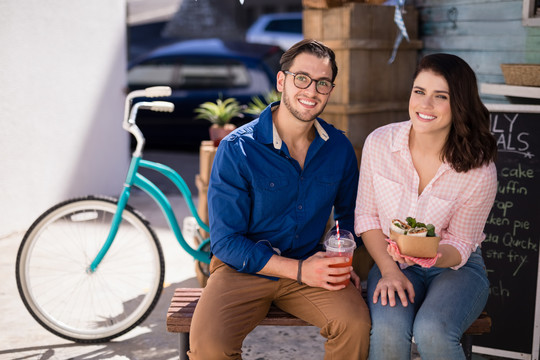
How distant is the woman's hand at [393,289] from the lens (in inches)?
110

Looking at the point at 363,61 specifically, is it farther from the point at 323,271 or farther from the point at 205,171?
the point at 323,271

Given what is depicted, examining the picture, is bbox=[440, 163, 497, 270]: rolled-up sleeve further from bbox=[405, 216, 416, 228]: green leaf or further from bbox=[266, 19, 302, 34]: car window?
bbox=[266, 19, 302, 34]: car window

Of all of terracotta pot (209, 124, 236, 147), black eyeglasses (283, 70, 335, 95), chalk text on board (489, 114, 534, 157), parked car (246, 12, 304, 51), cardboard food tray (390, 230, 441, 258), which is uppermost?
parked car (246, 12, 304, 51)

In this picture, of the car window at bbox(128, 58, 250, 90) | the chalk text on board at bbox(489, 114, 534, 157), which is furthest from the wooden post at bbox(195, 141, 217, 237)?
the car window at bbox(128, 58, 250, 90)

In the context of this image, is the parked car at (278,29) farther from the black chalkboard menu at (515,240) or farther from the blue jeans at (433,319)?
the blue jeans at (433,319)

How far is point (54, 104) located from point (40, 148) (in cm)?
46

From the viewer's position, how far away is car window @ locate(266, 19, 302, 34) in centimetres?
1435

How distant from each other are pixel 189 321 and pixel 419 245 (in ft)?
3.40

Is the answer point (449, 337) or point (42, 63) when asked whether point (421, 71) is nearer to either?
point (449, 337)

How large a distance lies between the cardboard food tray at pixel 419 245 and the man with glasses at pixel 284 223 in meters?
0.27

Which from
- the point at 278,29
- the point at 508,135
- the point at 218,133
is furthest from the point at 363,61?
the point at 278,29

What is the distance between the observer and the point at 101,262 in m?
4.61

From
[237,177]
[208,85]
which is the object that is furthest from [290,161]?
[208,85]

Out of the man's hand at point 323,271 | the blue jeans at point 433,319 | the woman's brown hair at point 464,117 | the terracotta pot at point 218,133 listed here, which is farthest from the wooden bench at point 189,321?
the terracotta pot at point 218,133
